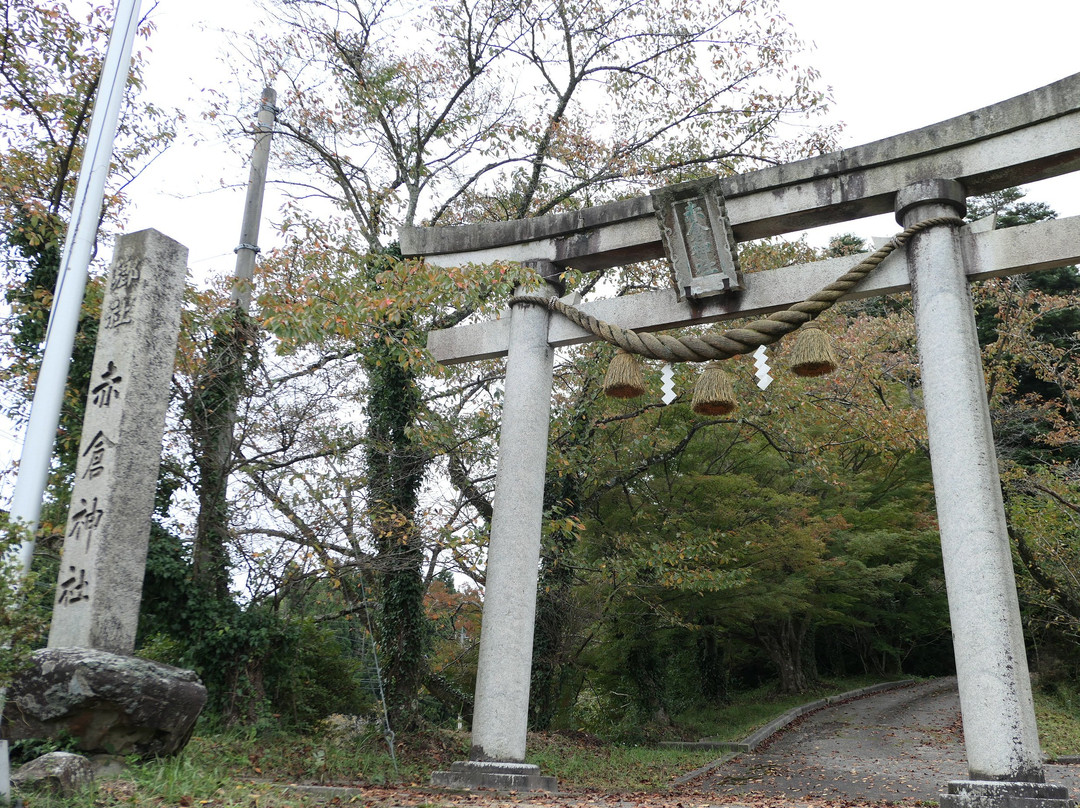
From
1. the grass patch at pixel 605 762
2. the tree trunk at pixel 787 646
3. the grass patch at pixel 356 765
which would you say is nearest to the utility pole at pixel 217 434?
the grass patch at pixel 356 765

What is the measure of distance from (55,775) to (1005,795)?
5570mm

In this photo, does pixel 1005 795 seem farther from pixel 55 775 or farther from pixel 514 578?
pixel 55 775

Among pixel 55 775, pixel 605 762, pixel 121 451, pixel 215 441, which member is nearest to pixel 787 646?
pixel 605 762

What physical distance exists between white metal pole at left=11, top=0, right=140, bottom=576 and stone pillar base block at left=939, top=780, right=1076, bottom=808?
5955mm

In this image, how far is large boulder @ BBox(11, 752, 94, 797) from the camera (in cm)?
412

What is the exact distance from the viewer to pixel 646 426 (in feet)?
44.3

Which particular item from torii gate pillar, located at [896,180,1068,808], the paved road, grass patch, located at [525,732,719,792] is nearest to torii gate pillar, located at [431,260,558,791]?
grass patch, located at [525,732,719,792]

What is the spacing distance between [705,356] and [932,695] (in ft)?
54.2

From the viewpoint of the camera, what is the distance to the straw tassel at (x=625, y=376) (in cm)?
719

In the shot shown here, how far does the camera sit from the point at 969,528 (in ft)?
18.5

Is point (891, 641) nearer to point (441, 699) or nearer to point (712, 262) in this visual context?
point (441, 699)

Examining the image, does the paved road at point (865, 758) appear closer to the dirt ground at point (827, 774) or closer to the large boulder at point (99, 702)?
the dirt ground at point (827, 774)

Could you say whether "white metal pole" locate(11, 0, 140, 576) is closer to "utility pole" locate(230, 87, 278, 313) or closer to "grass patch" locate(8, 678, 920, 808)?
"grass patch" locate(8, 678, 920, 808)

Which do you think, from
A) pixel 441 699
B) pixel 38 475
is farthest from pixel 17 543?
pixel 441 699
